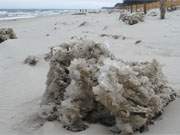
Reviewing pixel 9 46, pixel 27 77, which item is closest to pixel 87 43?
pixel 27 77

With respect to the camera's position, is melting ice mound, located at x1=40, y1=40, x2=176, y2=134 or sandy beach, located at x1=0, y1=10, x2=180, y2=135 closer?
melting ice mound, located at x1=40, y1=40, x2=176, y2=134

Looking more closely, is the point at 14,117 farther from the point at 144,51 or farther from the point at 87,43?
the point at 144,51

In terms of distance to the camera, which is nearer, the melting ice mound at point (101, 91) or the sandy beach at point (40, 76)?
the melting ice mound at point (101, 91)

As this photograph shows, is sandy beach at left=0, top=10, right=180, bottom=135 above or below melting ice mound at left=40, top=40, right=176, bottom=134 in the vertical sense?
below

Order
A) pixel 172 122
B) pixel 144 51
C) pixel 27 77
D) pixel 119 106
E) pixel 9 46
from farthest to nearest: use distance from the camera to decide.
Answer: pixel 9 46 < pixel 144 51 < pixel 27 77 < pixel 172 122 < pixel 119 106

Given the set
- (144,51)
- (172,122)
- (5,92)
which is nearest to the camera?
(172,122)

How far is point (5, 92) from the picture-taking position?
6.22 metres

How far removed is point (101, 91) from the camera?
12.4ft

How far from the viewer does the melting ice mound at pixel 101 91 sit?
3766 millimetres

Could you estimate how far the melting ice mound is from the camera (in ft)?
12.4

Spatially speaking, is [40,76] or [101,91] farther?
[40,76]

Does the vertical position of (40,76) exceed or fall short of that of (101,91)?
it falls short

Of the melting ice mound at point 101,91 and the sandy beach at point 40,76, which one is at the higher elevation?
the melting ice mound at point 101,91

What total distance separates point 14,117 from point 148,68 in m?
1.69
